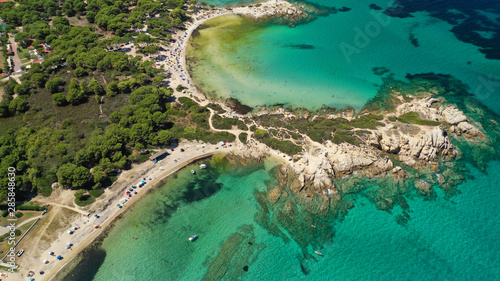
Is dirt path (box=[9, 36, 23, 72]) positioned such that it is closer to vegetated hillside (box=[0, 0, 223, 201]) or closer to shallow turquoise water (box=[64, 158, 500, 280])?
vegetated hillside (box=[0, 0, 223, 201])

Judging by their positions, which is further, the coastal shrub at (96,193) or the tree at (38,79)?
the tree at (38,79)

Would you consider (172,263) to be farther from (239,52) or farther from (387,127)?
(239,52)

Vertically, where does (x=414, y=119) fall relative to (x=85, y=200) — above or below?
above

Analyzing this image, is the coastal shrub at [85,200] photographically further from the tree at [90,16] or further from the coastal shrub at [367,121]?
the tree at [90,16]

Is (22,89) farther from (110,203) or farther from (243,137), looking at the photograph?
(243,137)

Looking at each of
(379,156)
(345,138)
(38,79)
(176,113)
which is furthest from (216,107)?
(38,79)

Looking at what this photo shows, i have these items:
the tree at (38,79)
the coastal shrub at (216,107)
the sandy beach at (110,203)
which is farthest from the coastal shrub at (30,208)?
the coastal shrub at (216,107)
